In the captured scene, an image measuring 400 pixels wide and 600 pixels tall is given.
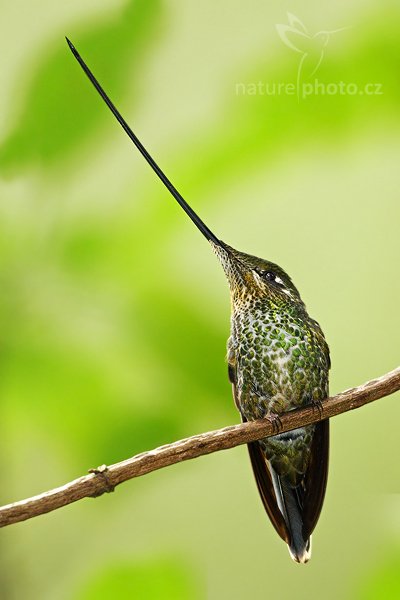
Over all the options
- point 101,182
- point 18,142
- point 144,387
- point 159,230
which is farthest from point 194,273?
point 18,142

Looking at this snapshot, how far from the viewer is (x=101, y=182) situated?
167 cm

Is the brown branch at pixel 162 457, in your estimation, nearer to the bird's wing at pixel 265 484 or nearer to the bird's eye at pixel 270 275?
the bird's wing at pixel 265 484

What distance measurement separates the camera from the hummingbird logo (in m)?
1.48

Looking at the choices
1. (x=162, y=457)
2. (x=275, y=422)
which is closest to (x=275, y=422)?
(x=275, y=422)

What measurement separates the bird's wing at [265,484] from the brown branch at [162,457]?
0.16 metres

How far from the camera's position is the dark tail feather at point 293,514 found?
115 centimetres

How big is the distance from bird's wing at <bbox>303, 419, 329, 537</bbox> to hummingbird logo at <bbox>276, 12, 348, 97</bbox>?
0.76 meters

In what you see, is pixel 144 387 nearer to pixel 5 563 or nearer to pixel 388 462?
pixel 5 563

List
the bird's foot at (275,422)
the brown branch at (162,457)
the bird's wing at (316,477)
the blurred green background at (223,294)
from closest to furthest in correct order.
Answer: the brown branch at (162,457)
the bird's foot at (275,422)
the bird's wing at (316,477)
the blurred green background at (223,294)

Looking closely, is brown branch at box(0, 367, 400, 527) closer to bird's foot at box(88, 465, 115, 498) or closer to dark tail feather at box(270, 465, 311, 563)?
bird's foot at box(88, 465, 115, 498)

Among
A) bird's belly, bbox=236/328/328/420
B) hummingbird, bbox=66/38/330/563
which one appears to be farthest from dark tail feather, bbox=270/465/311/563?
bird's belly, bbox=236/328/328/420

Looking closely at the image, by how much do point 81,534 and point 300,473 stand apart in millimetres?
663

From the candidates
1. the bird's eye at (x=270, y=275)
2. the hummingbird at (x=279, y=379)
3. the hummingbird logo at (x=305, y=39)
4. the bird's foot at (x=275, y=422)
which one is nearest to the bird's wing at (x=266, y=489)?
the hummingbird at (x=279, y=379)

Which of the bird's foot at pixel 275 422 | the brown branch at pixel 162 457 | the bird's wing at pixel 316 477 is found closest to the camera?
the brown branch at pixel 162 457
